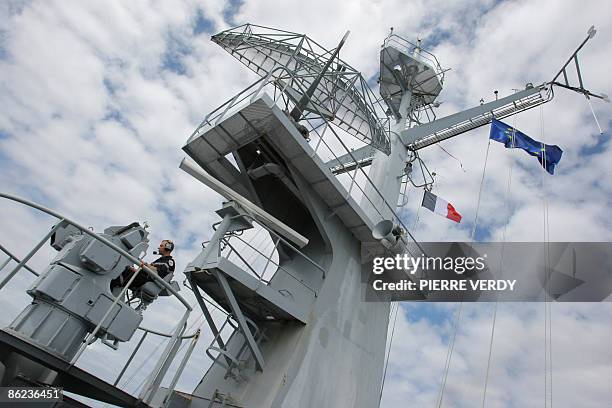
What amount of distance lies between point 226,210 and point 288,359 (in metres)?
3.32

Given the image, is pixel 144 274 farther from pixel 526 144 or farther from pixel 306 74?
pixel 526 144

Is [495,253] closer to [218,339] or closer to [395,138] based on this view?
[395,138]

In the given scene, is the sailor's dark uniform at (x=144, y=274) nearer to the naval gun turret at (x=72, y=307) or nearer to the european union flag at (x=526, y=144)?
the naval gun turret at (x=72, y=307)

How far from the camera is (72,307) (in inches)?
204

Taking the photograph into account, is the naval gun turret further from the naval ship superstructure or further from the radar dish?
the radar dish

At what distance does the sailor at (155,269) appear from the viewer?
609 cm

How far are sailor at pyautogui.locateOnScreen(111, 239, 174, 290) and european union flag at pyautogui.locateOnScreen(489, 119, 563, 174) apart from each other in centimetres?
1182

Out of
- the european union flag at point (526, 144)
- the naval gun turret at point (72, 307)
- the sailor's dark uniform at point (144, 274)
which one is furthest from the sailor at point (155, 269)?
the european union flag at point (526, 144)

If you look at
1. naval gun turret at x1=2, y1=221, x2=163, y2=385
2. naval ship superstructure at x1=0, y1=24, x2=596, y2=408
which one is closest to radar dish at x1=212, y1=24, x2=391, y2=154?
naval ship superstructure at x1=0, y1=24, x2=596, y2=408

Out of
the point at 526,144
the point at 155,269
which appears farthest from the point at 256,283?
the point at 526,144

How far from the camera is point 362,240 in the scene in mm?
10820

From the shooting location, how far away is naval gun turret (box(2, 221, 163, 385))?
4.83m

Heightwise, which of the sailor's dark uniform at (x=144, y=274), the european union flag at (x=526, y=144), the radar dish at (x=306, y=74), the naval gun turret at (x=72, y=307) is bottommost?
the naval gun turret at (x=72, y=307)

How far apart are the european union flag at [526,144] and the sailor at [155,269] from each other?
38.8 feet
